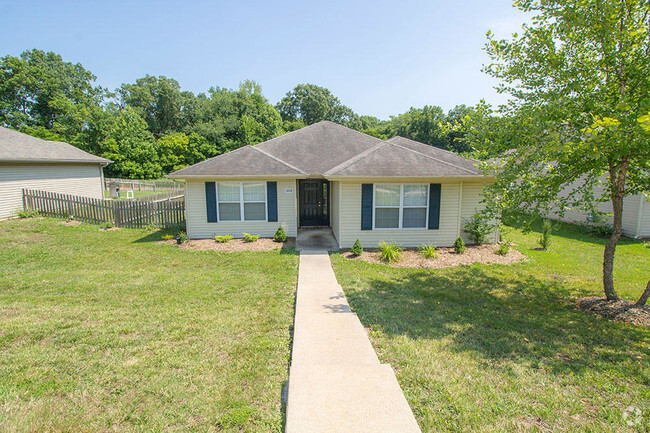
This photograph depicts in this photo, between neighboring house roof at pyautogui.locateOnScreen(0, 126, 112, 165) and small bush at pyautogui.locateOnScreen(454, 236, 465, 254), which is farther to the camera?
neighboring house roof at pyautogui.locateOnScreen(0, 126, 112, 165)

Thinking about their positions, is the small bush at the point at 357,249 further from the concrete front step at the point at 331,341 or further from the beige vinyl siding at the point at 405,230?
the concrete front step at the point at 331,341

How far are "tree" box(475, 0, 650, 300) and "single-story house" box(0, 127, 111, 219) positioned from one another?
62.6ft

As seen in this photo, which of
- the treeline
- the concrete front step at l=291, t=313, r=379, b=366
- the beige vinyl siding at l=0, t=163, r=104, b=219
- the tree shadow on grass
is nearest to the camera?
the concrete front step at l=291, t=313, r=379, b=366

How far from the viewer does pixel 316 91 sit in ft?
173

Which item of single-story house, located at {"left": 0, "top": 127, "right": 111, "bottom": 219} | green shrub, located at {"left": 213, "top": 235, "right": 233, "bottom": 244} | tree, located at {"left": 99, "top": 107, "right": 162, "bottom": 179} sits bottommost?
green shrub, located at {"left": 213, "top": 235, "right": 233, "bottom": 244}

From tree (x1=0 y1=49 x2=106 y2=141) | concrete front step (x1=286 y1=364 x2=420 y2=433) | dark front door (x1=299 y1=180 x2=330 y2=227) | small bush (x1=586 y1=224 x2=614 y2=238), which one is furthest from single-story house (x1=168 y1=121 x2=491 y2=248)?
tree (x1=0 y1=49 x2=106 y2=141)

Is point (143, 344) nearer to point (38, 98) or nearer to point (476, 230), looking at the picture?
point (476, 230)

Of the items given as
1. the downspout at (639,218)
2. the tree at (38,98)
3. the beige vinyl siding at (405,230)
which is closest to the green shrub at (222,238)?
the beige vinyl siding at (405,230)

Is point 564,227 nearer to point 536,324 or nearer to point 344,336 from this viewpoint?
point 536,324

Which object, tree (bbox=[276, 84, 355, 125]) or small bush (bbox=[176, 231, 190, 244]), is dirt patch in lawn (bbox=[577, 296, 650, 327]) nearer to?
small bush (bbox=[176, 231, 190, 244])

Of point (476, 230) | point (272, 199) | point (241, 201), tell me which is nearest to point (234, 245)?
point (241, 201)

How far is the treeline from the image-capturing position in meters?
36.2

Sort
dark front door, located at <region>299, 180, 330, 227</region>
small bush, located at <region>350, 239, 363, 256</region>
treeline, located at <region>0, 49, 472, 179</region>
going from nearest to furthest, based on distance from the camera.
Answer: small bush, located at <region>350, 239, 363, 256</region> < dark front door, located at <region>299, 180, 330, 227</region> < treeline, located at <region>0, 49, 472, 179</region>

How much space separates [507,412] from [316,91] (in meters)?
54.8
